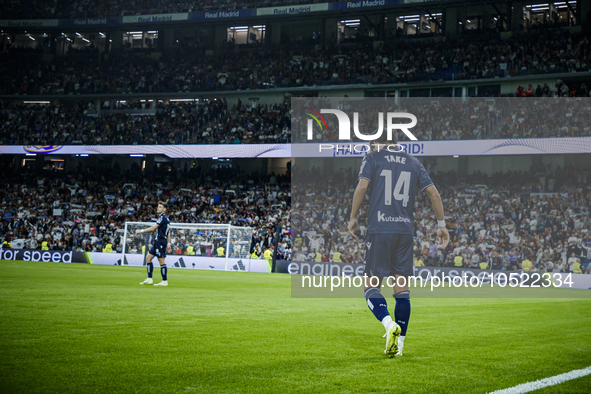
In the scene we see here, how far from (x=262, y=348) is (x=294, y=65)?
40341 millimetres

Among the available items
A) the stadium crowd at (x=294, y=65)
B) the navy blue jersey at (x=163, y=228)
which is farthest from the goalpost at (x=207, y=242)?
→ the stadium crowd at (x=294, y=65)

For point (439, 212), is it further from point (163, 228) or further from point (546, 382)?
point (163, 228)

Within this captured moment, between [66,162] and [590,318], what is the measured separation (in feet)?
147

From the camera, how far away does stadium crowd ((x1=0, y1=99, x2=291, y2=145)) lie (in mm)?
41094

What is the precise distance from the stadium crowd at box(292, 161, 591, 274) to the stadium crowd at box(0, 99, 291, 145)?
26.1 feet

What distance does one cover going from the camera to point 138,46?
172 ft

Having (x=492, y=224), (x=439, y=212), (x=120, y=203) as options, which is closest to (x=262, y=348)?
(x=439, y=212)

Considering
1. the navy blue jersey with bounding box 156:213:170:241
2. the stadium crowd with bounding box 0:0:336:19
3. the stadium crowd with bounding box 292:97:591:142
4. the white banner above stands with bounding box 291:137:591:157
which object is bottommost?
the navy blue jersey with bounding box 156:213:170:241

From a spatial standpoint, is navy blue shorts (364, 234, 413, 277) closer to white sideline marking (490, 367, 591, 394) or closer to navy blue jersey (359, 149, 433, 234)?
navy blue jersey (359, 149, 433, 234)

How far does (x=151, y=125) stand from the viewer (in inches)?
1745

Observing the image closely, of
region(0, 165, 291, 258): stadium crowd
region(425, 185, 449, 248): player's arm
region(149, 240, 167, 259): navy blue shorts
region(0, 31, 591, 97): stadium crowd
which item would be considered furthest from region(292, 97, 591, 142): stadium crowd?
region(425, 185, 449, 248): player's arm

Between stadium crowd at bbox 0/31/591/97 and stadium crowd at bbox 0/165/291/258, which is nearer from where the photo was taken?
stadium crowd at bbox 0/165/291/258

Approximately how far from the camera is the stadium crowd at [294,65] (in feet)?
123

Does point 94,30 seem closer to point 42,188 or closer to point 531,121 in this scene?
point 42,188
